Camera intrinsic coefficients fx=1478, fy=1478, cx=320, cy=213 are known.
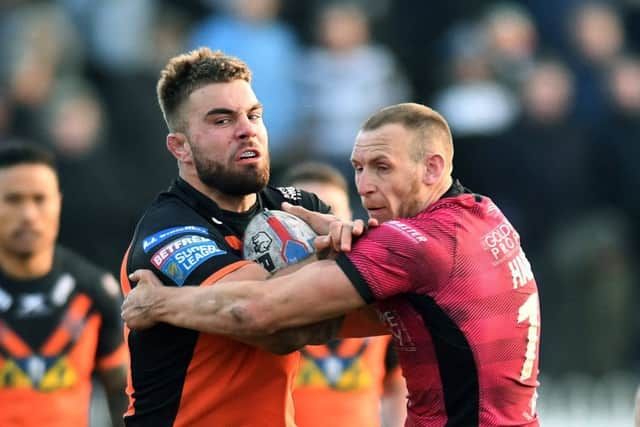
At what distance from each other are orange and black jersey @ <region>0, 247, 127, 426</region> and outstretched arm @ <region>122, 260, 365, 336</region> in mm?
2798

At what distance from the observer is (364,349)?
9430 millimetres

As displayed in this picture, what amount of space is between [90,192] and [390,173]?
6684mm

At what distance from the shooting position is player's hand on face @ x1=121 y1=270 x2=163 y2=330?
649cm

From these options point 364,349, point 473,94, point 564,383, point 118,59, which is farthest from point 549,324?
point 118,59

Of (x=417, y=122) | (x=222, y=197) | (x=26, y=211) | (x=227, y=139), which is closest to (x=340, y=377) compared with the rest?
(x=26, y=211)

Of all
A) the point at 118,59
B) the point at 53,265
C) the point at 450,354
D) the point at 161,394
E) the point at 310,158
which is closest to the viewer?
the point at 450,354

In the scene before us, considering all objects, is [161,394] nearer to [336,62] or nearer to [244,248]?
[244,248]

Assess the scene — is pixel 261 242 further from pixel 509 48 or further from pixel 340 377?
pixel 509 48

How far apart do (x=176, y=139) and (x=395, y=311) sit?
140 centimetres

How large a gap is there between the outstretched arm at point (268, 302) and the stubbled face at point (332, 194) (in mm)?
2988

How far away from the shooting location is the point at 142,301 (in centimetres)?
652

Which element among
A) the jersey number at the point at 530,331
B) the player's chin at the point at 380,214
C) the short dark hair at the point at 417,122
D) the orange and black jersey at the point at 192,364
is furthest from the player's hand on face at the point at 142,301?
the jersey number at the point at 530,331

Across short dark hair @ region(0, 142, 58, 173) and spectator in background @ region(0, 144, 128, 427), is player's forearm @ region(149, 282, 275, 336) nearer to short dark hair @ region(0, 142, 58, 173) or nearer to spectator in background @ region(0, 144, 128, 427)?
spectator in background @ region(0, 144, 128, 427)

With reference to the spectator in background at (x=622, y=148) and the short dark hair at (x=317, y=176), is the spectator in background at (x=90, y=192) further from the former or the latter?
the spectator in background at (x=622, y=148)
